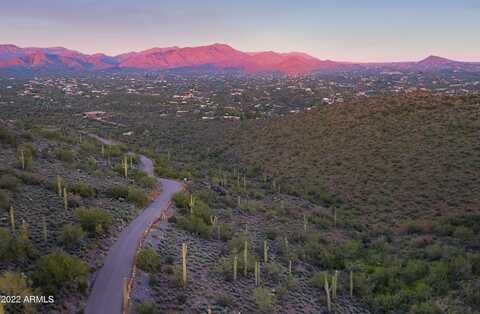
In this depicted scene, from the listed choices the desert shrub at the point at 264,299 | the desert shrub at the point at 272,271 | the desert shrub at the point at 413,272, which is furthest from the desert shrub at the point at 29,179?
the desert shrub at the point at 413,272

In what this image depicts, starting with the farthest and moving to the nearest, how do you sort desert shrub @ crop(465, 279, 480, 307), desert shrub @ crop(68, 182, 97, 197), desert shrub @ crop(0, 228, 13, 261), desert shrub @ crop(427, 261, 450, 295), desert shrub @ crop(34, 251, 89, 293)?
desert shrub @ crop(68, 182, 97, 197)
desert shrub @ crop(427, 261, 450, 295)
desert shrub @ crop(465, 279, 480, 307)
desert shrub @ crop(0, 228, 13, 261)
desert shrub @ crop(34, 251, 89, 293)

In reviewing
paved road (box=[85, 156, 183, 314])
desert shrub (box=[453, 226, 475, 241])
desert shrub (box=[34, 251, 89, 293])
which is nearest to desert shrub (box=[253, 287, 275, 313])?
paved road (box=[85, 156, 183, 314])

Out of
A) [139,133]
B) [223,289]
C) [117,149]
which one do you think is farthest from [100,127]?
[223,289]

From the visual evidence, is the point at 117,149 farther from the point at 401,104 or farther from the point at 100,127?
the point at 401,104

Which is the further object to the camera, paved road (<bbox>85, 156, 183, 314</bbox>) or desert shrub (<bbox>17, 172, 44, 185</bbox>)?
desert shrub (<bbox>17, 172, 44, 185</bbox>)

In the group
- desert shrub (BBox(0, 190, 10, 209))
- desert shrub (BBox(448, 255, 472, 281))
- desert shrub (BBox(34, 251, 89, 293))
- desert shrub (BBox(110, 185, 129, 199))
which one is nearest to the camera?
desert shrub (BBox(34, 251, 89, 293))

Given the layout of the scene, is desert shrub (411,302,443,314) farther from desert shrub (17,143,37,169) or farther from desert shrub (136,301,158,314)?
desert shrub (17,143,37,169)

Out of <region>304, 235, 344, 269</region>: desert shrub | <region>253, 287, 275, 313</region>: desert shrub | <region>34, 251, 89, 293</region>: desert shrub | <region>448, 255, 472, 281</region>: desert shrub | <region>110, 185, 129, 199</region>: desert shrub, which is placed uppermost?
<region>34, 251, 89, 293</region>: desert shrub
